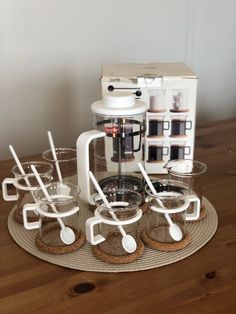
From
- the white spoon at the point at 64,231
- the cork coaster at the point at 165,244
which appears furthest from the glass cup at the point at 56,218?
the cork coaster at the point at 165,244

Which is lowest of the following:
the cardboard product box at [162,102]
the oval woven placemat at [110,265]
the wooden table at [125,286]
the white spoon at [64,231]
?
the wooden table at [125,286]

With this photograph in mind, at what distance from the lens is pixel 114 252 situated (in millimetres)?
794

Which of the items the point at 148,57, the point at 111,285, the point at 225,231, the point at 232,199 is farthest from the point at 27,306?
the point at 148,57

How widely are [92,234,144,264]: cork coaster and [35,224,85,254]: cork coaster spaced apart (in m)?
0.04

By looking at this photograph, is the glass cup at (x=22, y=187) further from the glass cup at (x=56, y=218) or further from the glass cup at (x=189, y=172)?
the glass cup at (x=189, y=172)

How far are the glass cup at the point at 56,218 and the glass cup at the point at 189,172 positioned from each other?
214 mm

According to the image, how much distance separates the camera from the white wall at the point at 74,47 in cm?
156

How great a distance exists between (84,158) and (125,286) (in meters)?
0.27

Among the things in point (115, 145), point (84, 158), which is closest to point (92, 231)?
point (84, 158)

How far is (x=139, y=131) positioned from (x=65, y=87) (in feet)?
2.47

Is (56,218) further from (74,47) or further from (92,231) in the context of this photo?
(74,47)

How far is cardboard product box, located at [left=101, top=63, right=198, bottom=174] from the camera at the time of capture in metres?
1.07

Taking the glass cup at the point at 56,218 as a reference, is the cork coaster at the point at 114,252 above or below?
below

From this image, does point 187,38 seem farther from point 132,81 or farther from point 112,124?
point 112,124
